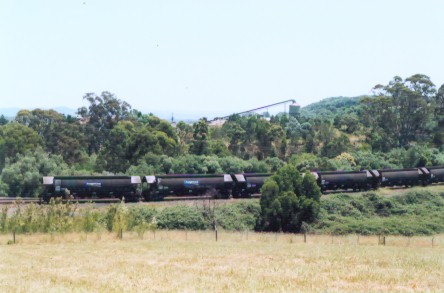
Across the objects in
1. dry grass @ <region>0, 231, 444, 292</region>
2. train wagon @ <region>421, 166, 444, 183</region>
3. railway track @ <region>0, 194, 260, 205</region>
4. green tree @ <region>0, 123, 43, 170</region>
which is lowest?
dry grass @ <region>0, 231, 444, 292</region>

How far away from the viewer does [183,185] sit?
48.3m

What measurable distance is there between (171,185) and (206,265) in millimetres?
25872

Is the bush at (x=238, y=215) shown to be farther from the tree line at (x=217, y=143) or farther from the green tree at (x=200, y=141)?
the green tree at (x=200, y=141)

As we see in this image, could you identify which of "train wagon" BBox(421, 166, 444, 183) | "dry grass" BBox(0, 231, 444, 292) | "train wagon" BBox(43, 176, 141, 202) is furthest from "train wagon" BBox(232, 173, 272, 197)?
"train wagon" BBox(421, 166, 444, 183)

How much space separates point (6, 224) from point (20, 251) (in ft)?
24.2

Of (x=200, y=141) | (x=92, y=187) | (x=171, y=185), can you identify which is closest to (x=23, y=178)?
(x=92, y=187)

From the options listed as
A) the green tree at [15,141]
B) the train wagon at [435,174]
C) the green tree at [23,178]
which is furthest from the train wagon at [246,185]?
the green tree at [15,141]

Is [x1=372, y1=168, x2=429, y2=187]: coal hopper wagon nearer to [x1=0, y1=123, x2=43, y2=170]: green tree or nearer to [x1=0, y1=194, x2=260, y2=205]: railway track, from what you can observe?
[x1=0, y1=194, x2=260, y2=205]: railway track

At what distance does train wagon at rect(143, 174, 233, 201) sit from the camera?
4781 centimetres

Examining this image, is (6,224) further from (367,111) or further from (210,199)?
(367,111)

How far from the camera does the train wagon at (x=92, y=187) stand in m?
44.7

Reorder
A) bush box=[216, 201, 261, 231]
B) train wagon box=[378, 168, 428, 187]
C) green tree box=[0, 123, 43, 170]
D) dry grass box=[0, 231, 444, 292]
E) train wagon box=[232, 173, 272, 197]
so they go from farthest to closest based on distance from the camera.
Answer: green tree box=[0, 123, 43, 170] → train wagon box=[378, 168, 428, 187] → train wagon box=[232, 173, 272, 197] → bush box=[216, 201, 261, 231] → dry grass box=[0, 231, 444, 292]

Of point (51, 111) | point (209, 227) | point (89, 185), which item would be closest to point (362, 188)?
point (209, 227)

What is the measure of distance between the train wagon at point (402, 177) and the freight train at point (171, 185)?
2292mm
